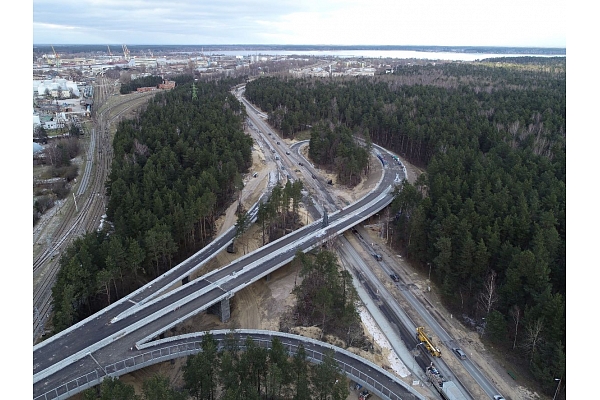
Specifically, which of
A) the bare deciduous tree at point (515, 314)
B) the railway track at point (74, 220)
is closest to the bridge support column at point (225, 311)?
the railway track at point (74, 220)

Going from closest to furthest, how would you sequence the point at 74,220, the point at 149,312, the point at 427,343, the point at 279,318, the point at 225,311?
the point at 149,312, the point at 427,343, the point at 225,311, the point at 279,318, the point at 74,220

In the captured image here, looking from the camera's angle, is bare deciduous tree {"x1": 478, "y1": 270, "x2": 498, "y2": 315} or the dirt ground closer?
the dirt ground

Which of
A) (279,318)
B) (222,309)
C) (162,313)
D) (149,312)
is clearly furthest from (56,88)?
(279,318)

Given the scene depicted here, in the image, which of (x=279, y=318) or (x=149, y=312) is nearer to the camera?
(x=149, y=312)

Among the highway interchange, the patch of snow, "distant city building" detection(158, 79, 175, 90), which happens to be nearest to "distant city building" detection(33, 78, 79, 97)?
"distant city building" detection(158, 79, 175, 90)

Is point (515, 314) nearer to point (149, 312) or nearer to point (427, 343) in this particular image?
point (427, 343)

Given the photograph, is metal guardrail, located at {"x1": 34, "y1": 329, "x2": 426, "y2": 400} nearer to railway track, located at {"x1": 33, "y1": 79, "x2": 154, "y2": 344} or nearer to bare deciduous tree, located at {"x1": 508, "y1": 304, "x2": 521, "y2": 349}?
bare deciduous tree, located at {"x1": 508, "y1": 304, "x2": 521, "y2": 349}

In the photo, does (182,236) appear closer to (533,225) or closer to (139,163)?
(139,163)
